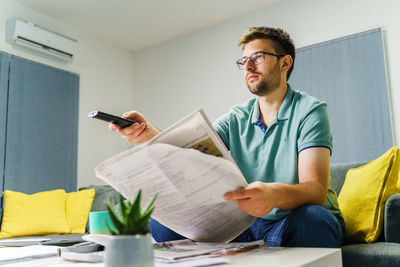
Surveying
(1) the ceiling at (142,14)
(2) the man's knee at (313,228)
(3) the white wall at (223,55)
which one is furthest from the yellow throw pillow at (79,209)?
(2) the man's knee at (313,228)

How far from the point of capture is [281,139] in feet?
4.37

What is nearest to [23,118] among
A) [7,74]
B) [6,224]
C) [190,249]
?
[7,74]

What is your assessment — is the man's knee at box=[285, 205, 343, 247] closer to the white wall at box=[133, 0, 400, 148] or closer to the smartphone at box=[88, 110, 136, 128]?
the smartphone at box=[88, 110, 136, 128]

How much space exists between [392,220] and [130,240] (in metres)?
1.29

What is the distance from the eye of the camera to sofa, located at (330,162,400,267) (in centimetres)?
121

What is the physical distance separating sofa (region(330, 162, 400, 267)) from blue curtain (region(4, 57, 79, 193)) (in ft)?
10.5

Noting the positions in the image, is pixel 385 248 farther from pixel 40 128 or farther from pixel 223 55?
pixel 40 128

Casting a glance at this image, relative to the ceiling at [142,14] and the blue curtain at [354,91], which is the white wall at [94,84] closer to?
the ceiling at [142,14]

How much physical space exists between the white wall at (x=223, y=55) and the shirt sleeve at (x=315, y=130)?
2135mm

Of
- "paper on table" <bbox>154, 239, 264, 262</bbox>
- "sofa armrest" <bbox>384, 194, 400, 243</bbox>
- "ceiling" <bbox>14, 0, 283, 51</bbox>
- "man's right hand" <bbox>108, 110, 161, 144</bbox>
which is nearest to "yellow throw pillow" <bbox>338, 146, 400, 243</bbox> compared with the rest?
"sofa armrest" <bbox>384, 194, 400, 243</bbox>

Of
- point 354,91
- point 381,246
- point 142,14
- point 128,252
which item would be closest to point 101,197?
point 142,14

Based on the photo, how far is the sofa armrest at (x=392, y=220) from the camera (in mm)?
1475

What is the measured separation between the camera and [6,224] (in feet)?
9.86

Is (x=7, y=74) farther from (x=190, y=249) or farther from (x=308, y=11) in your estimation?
(x=190, y=249)
